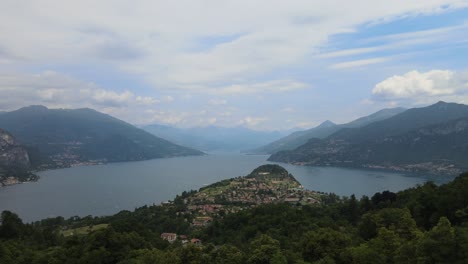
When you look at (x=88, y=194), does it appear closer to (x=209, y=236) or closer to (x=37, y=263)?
(x=209, y=236)

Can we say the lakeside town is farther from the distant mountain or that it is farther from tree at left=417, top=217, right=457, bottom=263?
the distant mountain

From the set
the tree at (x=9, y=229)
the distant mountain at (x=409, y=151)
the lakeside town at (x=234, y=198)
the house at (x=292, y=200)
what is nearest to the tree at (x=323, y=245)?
the lakeside town at (x=234, y=198)

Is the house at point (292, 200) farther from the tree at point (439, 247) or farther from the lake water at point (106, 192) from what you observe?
the tree at point (439, 247)

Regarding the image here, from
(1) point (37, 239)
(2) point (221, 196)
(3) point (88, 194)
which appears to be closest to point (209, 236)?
(1) point (37, 239)

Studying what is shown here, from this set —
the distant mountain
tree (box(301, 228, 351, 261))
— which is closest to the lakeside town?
tree (box(301, 228, 351, 261))

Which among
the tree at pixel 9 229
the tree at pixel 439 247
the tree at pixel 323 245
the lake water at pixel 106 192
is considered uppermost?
the tree at pixel 439 247

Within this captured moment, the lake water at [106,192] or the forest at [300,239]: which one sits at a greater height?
the forest at [300,239]
